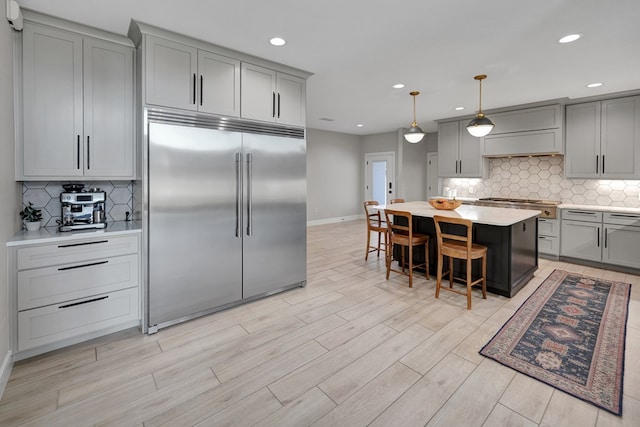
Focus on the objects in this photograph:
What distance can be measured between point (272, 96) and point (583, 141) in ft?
16.6

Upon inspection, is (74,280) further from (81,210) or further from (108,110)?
(108,110)

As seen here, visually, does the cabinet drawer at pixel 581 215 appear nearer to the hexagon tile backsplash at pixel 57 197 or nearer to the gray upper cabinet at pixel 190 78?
the gray upper cabinet at pixel 190 78

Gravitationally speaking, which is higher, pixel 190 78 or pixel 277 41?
pixel 277 41

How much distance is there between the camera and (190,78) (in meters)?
2.83

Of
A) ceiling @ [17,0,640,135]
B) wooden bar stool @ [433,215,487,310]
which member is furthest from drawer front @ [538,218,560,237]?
wooden bar stool @ [433,215,487,310]

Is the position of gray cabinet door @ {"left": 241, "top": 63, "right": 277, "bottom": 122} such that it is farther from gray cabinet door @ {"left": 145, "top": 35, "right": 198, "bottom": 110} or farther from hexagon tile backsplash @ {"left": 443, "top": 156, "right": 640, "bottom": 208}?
hexagon tile backsplash @ {"left": 443, "top": 156, "right": 640, "bottom": 208}

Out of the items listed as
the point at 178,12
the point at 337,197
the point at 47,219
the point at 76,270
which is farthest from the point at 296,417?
the point at 337,197

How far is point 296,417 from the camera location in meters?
1.79

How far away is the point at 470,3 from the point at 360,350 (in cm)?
280

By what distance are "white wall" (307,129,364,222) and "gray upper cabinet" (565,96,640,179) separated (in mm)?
5303

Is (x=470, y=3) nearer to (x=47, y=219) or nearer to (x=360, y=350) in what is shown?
(x=360, y=350)

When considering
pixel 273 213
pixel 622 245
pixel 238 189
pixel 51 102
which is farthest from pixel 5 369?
pixel 622 245

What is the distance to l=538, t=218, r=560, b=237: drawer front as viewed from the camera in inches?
199

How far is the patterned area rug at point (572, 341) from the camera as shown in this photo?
207 centimetres
